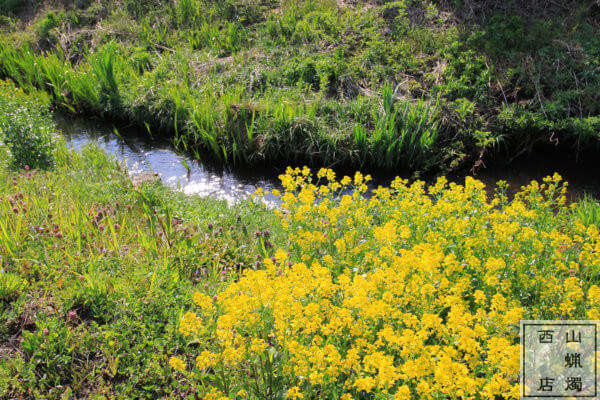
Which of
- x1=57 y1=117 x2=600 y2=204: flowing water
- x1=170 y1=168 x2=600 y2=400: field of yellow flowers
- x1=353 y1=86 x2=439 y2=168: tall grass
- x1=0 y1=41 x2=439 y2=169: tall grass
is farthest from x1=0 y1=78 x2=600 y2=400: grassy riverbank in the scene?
x1=353 y1=86 x2=439 y2=168: tall grass

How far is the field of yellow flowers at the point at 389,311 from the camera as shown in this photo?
239 cm

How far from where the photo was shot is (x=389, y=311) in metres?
2.70

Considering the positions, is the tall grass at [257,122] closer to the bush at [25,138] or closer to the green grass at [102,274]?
the green grass at [102,274]

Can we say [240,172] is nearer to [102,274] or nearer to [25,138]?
[25,138]

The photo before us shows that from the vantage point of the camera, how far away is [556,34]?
7441 mm

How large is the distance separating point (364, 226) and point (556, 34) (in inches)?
233

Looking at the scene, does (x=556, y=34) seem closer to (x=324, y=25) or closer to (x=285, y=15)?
(x=324, y=25)

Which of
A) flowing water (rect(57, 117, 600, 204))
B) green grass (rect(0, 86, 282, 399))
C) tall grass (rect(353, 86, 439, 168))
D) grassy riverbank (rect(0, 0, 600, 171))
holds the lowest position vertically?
green grass (rect(0, 86, 282, 399))

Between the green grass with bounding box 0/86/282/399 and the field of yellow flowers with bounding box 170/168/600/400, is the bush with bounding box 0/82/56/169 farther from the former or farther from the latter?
the field of yellow flowers with bounding box 170/168/600/400

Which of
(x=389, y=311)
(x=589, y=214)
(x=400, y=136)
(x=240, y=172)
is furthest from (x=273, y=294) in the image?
(x=400, y=136)

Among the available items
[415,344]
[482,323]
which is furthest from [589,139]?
[415,344]

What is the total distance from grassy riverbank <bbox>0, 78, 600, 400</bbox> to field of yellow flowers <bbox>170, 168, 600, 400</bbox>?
0.01 meters

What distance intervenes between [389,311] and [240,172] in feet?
14.5

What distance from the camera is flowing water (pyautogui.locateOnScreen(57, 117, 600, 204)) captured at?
20.7 feet
